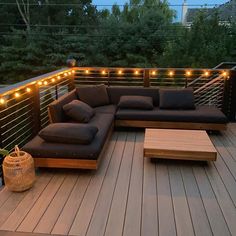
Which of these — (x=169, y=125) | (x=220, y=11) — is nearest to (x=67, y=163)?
(x=169, y=125)

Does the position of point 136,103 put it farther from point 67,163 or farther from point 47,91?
point 67,163

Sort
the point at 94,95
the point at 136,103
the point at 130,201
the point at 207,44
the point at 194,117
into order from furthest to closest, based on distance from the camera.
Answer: the point at 207,44
the point at 94,95
the point at 136,103
the point at 194,117
the point at 130,201

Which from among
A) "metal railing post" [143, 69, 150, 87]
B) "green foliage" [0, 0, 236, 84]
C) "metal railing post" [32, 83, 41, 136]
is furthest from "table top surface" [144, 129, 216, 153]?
"green foliage" [0, 0, 236, 84]

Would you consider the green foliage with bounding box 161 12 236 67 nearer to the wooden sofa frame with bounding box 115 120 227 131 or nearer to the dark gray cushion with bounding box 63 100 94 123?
the wooden sofa frame with bounding box 115 120 227 131

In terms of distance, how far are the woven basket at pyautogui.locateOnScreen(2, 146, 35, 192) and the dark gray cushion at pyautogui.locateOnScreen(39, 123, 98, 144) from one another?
0.42 m

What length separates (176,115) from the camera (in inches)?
174

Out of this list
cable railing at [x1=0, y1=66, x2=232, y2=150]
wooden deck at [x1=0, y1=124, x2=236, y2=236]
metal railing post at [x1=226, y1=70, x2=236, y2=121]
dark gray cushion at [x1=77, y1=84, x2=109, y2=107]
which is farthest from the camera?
metal railing post at [x1=226, y1=70, x2=236, y2=121]

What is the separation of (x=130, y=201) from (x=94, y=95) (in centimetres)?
254

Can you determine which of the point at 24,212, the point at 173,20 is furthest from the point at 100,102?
the point at 173,20

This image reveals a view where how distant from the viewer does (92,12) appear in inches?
664

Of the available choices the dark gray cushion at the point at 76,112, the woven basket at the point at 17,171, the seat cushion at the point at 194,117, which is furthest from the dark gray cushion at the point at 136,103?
the woven basket at the point at 17,171

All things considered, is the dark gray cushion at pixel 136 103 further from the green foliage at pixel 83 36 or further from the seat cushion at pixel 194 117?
the green foliage at pixel 83 36

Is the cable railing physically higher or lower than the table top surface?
higher

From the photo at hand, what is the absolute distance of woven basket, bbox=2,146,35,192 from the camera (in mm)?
2703
